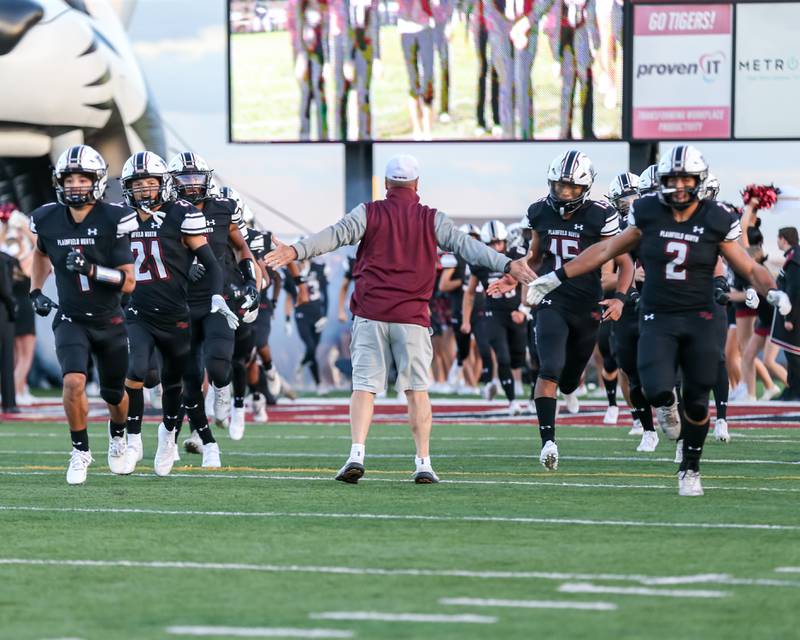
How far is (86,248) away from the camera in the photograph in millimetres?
9984

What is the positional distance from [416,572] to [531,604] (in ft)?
2.60

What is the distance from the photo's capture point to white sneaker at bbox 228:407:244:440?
559 inches

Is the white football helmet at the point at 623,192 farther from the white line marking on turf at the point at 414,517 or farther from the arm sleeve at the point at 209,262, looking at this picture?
the white line marking on turf at the point at 414,517

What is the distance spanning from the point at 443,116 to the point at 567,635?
19255mm

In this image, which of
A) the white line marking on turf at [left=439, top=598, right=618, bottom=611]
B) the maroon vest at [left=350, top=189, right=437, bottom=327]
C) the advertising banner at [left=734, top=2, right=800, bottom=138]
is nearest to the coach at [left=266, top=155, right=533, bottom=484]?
the maroon vest at [left=350, top=189, right=437, bottom=327]

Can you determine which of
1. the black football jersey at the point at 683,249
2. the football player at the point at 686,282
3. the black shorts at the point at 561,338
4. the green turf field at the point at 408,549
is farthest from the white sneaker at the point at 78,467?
the black football jersey at the point at 683,249

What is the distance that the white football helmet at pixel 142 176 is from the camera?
1065 centimetres

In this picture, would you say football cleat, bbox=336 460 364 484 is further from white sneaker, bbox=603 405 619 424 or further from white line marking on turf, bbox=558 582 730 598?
white sneaker, bbox=603 405 619 424

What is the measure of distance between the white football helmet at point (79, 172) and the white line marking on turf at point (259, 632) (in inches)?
189

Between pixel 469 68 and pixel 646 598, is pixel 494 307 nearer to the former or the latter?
pixel 469 68

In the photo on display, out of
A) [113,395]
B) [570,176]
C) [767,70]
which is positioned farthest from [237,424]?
[767,70]

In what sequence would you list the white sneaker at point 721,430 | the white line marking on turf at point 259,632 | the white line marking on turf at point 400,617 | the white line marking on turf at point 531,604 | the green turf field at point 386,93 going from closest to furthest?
the white line marking on turf at point 259,632 → the white line marking on turf at point 400,617 → the white line marking on turf at point 531,604 → the white sneaker at point 721,430 → the green turf field at point 386,93

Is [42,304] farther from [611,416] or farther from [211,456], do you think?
[611,416]

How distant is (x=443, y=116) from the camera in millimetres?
24250
